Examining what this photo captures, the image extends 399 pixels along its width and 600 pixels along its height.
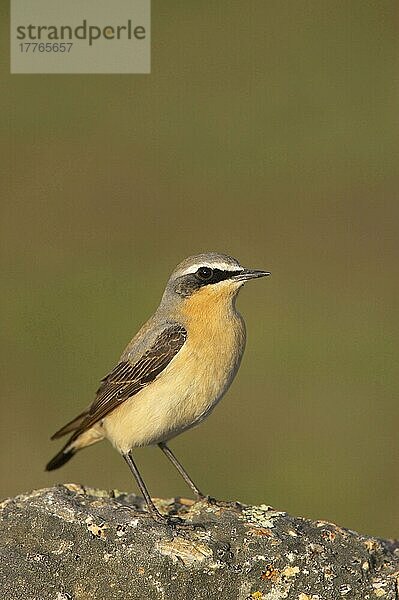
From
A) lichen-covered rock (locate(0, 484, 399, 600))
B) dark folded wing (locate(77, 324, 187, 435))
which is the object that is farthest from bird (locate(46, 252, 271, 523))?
lichen-covered rock (locate(0, 484, 399, 600))

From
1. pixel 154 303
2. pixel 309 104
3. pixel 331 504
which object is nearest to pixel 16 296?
pixel 154 303

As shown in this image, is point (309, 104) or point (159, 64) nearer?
point (309, 104)

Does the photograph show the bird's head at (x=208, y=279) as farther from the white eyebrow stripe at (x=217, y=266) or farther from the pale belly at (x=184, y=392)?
the pale belly at (x=184, y=392)

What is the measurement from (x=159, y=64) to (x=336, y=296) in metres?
16.4

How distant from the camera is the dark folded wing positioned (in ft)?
30.9

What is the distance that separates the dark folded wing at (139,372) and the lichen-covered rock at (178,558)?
4.01ft

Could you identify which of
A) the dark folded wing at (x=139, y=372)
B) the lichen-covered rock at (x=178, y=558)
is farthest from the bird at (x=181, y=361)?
the lichen-covered rock at (x=178, y=558)

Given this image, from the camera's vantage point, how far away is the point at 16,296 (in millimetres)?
26031

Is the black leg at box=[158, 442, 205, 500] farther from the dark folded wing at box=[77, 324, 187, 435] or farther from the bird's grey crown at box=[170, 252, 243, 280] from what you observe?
the bird's grey crown at box=[170, 252, 243, 280]

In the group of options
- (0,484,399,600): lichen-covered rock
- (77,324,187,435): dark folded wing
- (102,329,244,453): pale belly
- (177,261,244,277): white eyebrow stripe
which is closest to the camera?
(0,484,399,600): lichen-covered rock

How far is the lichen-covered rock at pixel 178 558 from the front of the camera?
7750 mm

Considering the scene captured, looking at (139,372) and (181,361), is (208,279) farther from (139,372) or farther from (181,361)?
(139,372)

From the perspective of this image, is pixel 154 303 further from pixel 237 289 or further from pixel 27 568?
pixel 27 568

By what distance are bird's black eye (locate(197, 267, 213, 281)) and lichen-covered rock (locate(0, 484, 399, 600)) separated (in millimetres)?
1923
